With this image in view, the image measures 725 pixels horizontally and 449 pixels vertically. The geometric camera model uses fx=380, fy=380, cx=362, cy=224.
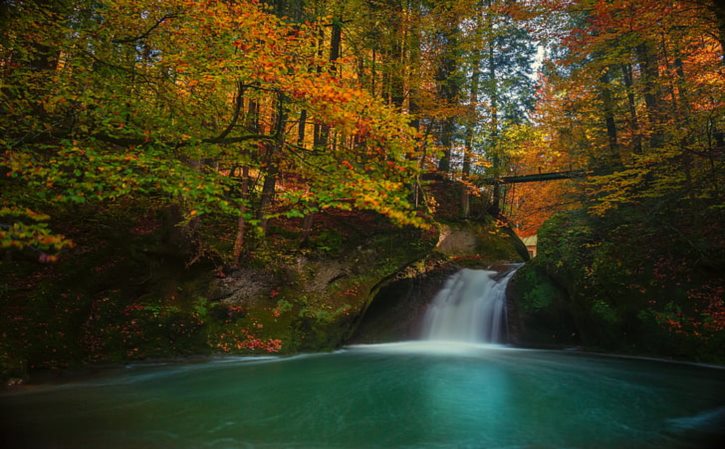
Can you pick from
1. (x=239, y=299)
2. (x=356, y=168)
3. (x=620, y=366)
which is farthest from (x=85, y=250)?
(x=620, y=366)

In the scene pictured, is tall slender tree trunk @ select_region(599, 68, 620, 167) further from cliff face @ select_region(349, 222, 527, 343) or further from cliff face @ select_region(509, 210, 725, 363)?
cliff face @ select_region(349, 222, 527, 343)

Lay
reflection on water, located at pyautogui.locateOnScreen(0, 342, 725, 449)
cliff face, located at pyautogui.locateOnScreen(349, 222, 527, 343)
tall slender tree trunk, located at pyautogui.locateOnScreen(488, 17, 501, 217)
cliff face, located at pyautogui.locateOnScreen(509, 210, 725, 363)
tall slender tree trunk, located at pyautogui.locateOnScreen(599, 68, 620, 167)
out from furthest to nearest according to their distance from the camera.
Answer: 1. tall slender tree trunk, located at pyautogui.locateOnScreen(488, 17, 501, 217)
2. tall slender tree trunk, located at pyautogui.locateOnScreen(599, 68, 620, 167)
3. cliff face, located at pyautogui.locateOnScreen(349, 222, 527, 343)
4. cliff face, located at pyautogui.locateOnScreen(509, 210, 725, 363)
5. reflection on water, located at pyautogui.locateOnScreen(0, 342, 725, 449)

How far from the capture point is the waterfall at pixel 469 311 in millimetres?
12945

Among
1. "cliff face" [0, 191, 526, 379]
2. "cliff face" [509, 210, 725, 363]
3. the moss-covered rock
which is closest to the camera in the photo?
"cliff face" [0, 191, 526, 379]

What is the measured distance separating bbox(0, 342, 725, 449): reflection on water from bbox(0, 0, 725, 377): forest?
4.86 feet

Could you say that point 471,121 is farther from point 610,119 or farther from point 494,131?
point 610,119

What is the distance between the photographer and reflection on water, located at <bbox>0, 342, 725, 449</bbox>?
5.11 meters

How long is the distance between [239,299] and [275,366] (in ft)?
7.31

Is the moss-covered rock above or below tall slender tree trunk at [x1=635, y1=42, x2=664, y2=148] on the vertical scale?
below

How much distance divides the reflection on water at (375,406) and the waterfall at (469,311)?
3.27 metres

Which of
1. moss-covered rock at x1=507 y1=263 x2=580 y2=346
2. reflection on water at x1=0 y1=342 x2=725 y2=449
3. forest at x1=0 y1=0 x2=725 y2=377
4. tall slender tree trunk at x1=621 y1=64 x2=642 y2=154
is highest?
tall slender tree trunk at x1=621 y1=64 x2=642 y2=154

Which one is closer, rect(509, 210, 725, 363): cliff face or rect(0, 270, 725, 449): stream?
rect(0, 270, 725, 449): stream

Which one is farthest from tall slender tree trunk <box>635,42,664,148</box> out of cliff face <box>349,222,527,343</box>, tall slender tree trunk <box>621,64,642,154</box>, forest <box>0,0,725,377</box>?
cliff face <box>349,222,527,343</box>

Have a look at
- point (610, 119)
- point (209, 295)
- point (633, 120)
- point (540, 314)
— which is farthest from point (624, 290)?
point (209, 295)
